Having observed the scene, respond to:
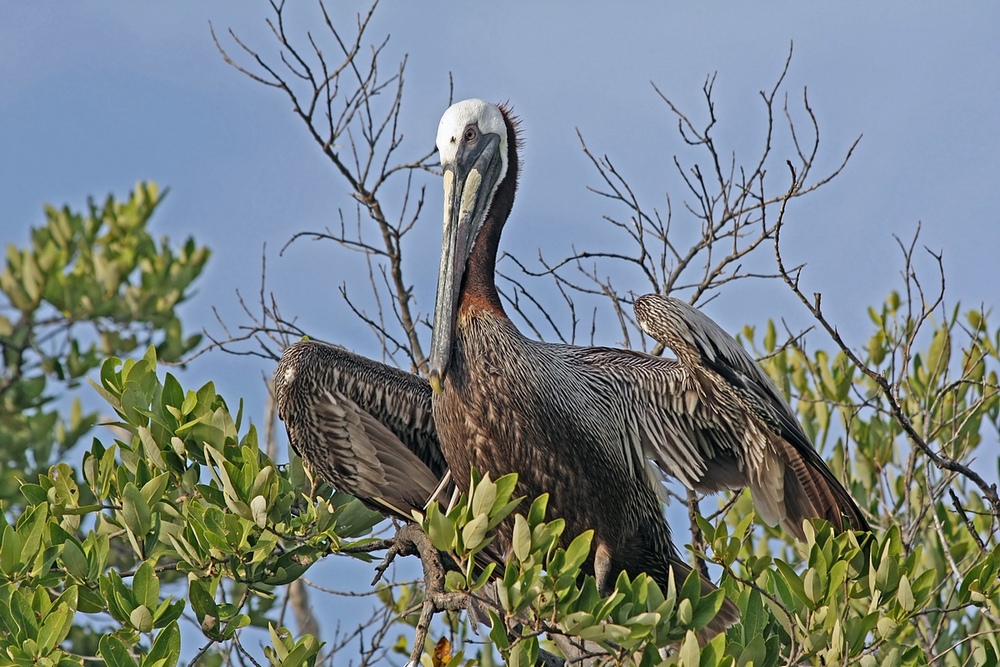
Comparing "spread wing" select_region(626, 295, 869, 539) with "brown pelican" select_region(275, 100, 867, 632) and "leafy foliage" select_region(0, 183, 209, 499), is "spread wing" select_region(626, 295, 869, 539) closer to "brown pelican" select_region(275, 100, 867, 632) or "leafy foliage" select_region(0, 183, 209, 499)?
"brown pelican" select_region(275, 100, 867, 632)

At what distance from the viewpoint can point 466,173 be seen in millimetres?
5258

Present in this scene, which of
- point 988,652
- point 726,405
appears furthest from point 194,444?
point 988,652

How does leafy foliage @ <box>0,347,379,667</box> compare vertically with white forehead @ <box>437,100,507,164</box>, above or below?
below

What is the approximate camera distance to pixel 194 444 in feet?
13.6

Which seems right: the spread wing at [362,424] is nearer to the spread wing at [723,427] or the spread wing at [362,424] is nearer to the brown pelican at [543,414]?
the brown pelican at [543,414]

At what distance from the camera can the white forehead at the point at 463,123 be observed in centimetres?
527

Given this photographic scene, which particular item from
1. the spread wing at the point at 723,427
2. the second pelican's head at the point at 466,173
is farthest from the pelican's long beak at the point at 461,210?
the spread wing at the point at 723,427

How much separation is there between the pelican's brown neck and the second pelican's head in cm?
2

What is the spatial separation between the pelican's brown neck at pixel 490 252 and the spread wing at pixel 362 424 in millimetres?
584

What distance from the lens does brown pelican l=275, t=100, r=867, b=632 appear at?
4.66 metres

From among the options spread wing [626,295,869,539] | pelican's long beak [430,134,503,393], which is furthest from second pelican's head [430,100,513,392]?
spread wing [626,295,869,539]

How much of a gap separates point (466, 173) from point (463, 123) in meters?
0.23

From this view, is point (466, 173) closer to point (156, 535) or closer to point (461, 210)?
point (461, 210)

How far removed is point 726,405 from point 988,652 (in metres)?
1.34
